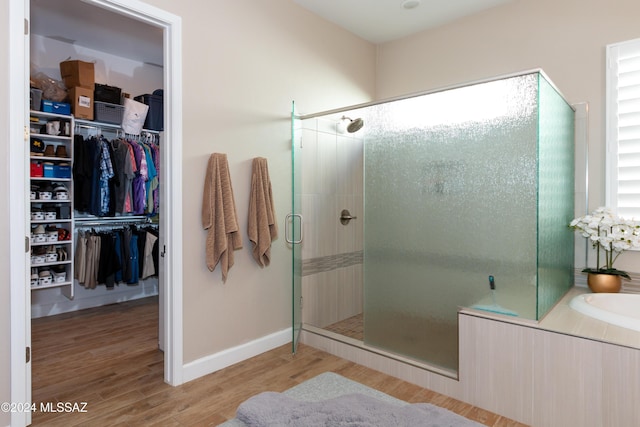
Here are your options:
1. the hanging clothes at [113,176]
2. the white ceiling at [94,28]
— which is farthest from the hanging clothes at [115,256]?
the white ceiling at [94,28]

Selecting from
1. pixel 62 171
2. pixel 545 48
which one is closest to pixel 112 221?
pixel 62 171

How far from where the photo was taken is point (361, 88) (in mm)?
4016

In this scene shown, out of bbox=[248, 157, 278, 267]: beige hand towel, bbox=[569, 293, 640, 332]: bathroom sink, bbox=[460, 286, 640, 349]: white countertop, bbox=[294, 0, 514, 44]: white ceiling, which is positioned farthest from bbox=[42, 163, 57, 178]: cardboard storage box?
bbox=[569, 293, 640, 332]: bathroom sink

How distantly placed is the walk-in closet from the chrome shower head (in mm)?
2067

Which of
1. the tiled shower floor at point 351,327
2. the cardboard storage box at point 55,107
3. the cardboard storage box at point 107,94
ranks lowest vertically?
the tiled shower floor at point 351,327

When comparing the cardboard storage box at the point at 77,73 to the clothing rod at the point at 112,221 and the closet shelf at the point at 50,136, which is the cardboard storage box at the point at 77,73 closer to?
the closet shelf at the point at 50,136

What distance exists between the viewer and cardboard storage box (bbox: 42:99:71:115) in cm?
370

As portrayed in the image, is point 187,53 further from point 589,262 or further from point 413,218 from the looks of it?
point 589,262

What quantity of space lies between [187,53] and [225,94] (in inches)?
14.0

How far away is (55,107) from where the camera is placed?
3.75 meters

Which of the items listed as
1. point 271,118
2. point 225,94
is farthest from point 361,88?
point 225,94

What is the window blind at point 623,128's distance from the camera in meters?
2.73

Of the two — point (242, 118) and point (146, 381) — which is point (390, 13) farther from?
point (146, 381)

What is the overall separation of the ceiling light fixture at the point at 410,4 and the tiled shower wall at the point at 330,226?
124 cm
